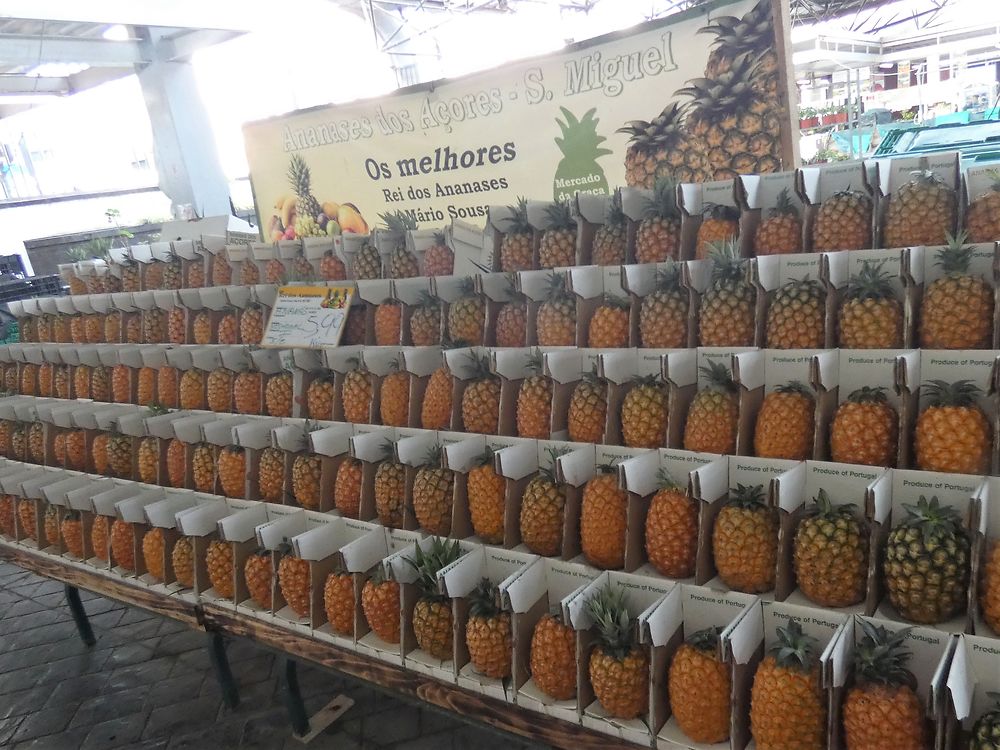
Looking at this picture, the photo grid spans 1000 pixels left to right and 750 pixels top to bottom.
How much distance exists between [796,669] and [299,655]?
1857 mm

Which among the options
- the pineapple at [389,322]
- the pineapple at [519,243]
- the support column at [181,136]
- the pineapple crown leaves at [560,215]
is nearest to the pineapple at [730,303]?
the pineapple crown leaves at [560,215]

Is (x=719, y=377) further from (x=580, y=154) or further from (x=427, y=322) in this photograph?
(x=580, y=154)

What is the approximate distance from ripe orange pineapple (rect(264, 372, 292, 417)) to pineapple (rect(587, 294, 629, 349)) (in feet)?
4.89

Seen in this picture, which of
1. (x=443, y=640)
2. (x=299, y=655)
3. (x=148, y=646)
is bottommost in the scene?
(x=148, y=646)

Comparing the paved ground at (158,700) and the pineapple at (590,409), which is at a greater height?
the pineapple at (590,409)

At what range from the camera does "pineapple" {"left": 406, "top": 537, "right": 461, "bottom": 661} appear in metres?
2.21

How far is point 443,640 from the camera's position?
222cm

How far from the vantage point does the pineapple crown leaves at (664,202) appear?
2223mm

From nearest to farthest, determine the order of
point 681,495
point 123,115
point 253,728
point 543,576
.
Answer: point 681,495
point 543,576
point 253,728
point 123,115

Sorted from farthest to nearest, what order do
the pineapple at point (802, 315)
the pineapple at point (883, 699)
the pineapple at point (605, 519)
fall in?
the pineapple at point (605, 519) < the pineapple at point (802, 315) < the pineapple at point (883, 699)

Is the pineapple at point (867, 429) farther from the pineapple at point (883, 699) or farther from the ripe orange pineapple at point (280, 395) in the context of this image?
the ripe orange pineapple at point (280, 395)

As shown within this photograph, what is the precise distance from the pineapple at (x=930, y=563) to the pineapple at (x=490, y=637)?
1053 millimetres

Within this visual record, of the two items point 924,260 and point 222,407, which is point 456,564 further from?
point 222,407

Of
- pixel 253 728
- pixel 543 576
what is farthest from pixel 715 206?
pixel 253 728
